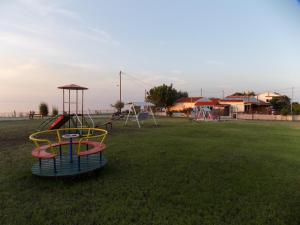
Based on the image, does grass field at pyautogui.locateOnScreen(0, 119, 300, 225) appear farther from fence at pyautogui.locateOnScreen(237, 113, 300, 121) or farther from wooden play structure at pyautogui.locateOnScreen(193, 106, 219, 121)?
fence at pyautogui.locateOnScreen(237, 113, 300, 121)

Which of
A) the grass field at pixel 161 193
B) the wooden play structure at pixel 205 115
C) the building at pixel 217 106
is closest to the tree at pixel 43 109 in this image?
the wooden play structure at pixel 205 115

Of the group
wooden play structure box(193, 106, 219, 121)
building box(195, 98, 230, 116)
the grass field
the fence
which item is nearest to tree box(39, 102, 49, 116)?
wooden play structure box(193, 106, 219, 121)

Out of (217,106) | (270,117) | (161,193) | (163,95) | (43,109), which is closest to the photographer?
(161,193)

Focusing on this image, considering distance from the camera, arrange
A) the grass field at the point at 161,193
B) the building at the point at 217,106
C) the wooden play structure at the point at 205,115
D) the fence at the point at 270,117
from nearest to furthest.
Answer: the grass field at the point at 161,193 → the wooden play structure at the point at 205,115 → the fence at the point at 270,117 → the building at the point at 217,106

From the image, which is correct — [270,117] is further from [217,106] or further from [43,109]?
[43,109]

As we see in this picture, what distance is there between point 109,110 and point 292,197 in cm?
4384

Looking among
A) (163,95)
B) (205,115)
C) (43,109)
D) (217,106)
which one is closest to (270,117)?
(217,106)

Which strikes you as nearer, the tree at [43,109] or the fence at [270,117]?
the tree at [43,109]

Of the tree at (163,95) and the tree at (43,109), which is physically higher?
the tree at (163,95)

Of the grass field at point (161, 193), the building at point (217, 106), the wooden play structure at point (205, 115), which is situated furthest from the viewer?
the building at point (217, 106)

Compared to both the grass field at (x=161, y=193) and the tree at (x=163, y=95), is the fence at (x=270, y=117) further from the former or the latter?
the grass field at (x=161, y=193)

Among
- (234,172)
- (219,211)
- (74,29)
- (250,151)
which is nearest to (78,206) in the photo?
(219,211)

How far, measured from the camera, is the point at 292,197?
377 centimetres

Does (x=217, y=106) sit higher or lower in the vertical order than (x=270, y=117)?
higher
